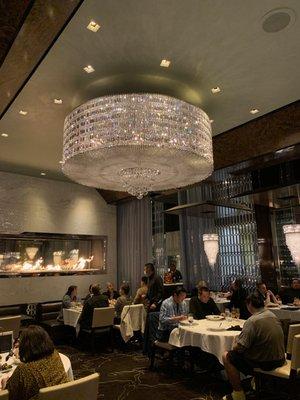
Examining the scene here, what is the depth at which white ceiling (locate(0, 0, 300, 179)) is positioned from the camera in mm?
2863

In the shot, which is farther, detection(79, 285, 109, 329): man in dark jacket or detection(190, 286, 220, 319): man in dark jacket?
detection(79, 285, 109, 329): man in dark jacket

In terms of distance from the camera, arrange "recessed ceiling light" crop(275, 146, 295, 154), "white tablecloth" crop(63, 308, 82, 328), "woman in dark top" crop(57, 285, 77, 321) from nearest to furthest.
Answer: "recessed ceiling light" crop(275, 146, 295, 154)
"white tablecloth" crop(63, 308, 82, 328)
"woman in dark top" crop(57, 285, 77, 321)

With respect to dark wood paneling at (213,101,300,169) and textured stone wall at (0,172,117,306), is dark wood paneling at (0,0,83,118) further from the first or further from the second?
textured stone wall at (0,172,117,306)

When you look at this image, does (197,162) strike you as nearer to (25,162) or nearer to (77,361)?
(77,361)

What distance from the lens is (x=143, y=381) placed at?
4.42 m

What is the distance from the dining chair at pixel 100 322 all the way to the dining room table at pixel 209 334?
1.78 m

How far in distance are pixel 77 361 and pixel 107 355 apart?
58cm

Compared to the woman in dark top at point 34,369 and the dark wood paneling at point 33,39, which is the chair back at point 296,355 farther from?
the dark wood paneling at point 33,39

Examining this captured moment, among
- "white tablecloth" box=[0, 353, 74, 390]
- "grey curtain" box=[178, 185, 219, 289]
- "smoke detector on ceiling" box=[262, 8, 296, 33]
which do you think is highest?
"smoke detector on ceiling" box=[262, 8, 296, 33]

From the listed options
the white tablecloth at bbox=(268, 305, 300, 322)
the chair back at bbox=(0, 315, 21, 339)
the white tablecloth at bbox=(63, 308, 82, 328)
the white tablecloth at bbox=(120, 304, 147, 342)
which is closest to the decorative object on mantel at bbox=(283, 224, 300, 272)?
the white tablecloth at bbox=(268, 305, 300, 322)

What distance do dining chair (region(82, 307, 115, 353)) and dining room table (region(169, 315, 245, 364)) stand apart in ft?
5.83

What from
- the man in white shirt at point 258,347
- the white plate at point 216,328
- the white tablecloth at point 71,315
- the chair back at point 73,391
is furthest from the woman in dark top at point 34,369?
the white tablecloth at point 71,315

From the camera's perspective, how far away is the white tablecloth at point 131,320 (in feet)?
19.7

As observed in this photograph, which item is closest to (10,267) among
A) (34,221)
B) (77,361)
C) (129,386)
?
(34,221)
